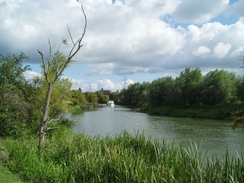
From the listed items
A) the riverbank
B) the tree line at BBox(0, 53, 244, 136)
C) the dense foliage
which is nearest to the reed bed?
the tree line at BBox(0, 53, 244, 136)

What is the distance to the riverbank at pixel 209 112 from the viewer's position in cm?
3976

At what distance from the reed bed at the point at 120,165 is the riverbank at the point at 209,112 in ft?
109

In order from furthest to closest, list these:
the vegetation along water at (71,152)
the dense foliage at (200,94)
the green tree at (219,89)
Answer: the green tree at (219,89) < the dense foliage at (200,94) < the vegetation along water at (71,152)

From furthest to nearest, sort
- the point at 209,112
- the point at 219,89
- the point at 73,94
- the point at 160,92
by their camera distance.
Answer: the point at 160,92 < the point at 219,89 < the point at 209,112 < the point at 73,94

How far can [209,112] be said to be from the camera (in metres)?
44.0

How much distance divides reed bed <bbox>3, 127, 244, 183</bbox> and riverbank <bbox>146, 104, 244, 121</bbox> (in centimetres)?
3328

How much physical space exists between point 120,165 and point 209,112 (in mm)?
40702

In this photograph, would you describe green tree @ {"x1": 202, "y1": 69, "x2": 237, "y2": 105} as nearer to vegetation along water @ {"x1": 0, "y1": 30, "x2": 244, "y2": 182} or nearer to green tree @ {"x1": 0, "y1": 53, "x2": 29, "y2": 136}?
vegetation along water @ {"x1": 0, "y1": 30, "x2": 244, "y2": 182}

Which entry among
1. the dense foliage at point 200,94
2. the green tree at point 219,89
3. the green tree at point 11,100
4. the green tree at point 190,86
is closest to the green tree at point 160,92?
the dense foliage at point 200,94

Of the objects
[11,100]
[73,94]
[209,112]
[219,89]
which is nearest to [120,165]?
[11,100]

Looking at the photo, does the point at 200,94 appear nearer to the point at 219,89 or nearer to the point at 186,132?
the point at 219,89

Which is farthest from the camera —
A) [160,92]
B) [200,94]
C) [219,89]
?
[160,92]

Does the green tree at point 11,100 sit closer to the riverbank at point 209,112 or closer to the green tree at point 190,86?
the riverbank at point 209,112

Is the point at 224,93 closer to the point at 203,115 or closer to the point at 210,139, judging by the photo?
the point at 203,115
